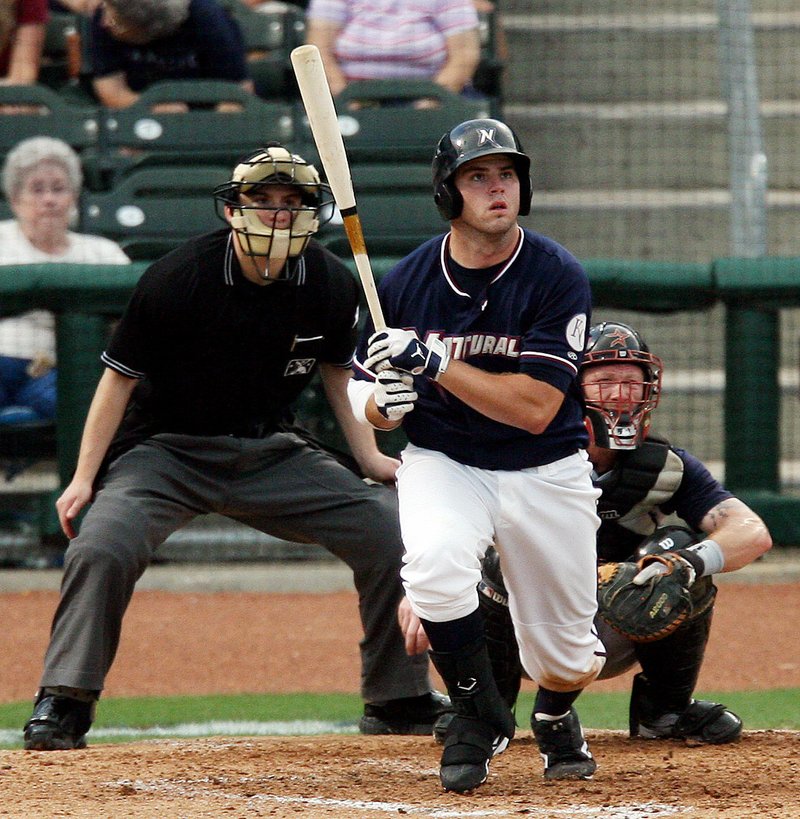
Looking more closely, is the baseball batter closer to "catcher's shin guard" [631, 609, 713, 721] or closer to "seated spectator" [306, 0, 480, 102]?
"catcher's shin guard" [631, 609, 713, 721]

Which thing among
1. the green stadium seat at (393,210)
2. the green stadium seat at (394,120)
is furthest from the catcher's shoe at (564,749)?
the green stadium seat at (394,120)

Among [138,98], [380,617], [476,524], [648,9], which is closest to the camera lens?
[476,524]

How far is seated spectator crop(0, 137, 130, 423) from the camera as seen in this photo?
261 inches

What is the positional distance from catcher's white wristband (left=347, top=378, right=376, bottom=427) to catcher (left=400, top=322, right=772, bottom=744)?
1.81ft

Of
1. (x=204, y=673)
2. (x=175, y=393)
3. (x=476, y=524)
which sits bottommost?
(x=204, y=673)

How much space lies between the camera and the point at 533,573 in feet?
11.4

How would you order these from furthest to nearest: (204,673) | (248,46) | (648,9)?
1. (648,9)
2. (248,46)
3. (204,673)

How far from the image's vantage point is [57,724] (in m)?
3.96

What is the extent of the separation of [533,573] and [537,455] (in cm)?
28

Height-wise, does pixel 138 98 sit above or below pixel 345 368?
above

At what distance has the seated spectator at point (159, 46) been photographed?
7.63 meters

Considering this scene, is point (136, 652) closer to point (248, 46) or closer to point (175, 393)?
point (175, 393)

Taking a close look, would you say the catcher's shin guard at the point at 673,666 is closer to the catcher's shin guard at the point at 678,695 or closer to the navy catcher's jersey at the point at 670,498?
the catcher's shin guard at the point at 678,695

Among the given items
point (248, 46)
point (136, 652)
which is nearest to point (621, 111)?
point (248, 46)
